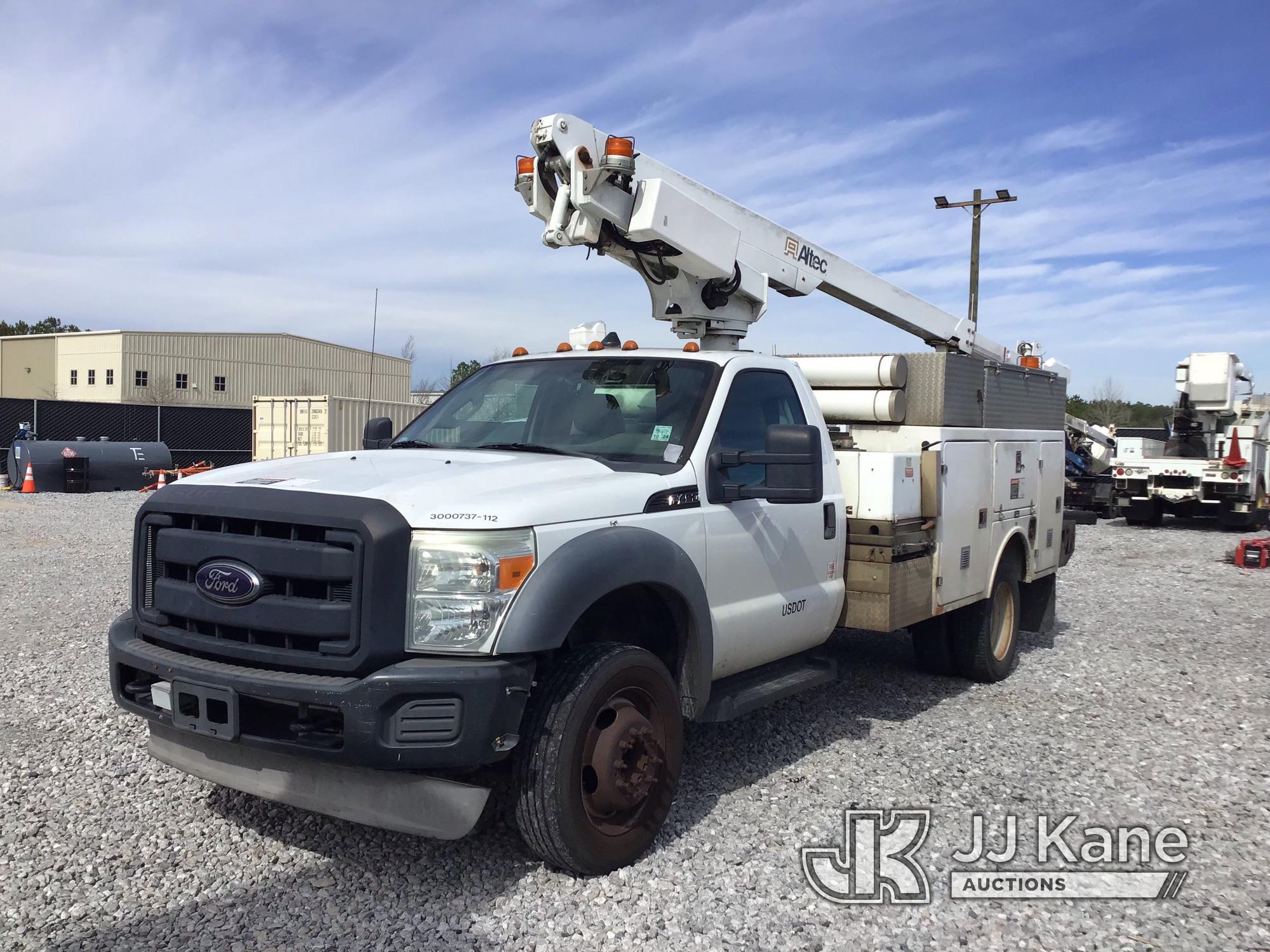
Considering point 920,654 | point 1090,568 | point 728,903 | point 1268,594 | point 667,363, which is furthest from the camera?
point 1090,568

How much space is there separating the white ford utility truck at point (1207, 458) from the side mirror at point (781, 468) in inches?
669

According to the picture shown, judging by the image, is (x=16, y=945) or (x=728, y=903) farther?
(x=728, y=903)

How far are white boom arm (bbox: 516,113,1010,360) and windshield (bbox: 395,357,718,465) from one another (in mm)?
1079

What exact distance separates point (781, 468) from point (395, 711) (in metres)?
2.02

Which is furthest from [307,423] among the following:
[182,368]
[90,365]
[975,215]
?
[90,365]

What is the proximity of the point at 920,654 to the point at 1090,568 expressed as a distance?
25.0ft

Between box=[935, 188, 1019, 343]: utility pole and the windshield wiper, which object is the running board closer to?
the windshield wiper

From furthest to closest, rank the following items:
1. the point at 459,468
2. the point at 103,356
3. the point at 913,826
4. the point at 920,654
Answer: the point at 103,356 → the point at 920,654 → the point at 913,826 → the point at 459,468

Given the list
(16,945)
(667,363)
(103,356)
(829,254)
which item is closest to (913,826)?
(667,363)

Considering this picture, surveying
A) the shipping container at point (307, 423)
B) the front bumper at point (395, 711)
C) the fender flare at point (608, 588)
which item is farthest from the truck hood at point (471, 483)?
the shipping container at point (307, 423)

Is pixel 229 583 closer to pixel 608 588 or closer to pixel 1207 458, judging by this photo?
pixel 608 588

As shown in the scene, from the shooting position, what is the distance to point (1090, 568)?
13.6 m

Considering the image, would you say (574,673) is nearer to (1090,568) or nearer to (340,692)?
(340,692)

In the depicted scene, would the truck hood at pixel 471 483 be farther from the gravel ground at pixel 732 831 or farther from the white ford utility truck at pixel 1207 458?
the white ford utility truck at pixel 1207 458
